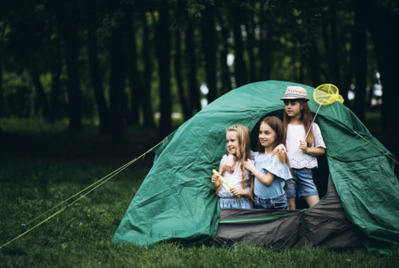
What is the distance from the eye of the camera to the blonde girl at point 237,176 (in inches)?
192

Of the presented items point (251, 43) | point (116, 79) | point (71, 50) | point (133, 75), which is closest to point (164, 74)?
point (116, 79)

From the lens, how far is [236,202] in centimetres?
494

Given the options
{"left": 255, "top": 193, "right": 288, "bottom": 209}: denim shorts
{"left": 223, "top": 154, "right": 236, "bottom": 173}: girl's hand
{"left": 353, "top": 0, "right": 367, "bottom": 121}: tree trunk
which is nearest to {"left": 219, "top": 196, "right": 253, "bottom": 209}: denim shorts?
{"left": 255, "top": 193, "right": 288, "bottom": 209}: denim shorts

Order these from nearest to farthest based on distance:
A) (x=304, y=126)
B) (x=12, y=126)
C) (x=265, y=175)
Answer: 1. (x=265, y=175)
2. (x=304, y=126)
3. (x=12, y=126)

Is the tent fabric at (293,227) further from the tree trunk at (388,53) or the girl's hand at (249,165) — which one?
the tree trunk at (388,53)

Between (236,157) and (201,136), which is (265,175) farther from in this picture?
(201,136)

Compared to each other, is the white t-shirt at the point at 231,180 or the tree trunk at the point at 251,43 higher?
the tree trunk at the point at 251,43

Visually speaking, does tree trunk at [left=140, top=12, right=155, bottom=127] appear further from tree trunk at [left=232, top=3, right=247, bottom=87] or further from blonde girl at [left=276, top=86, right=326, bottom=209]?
blonde girl at [left=276, top=86, right=326, bottom=209]

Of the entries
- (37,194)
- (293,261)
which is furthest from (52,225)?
(293,261)

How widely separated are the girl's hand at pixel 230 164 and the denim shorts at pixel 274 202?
1.46 ft

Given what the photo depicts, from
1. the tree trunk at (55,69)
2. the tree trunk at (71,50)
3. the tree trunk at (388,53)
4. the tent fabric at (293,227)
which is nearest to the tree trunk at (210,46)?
the tree trunk at (388,53)

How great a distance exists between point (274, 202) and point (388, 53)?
4.26 m

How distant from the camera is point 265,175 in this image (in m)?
4.70

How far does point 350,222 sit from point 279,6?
13.8 feet
